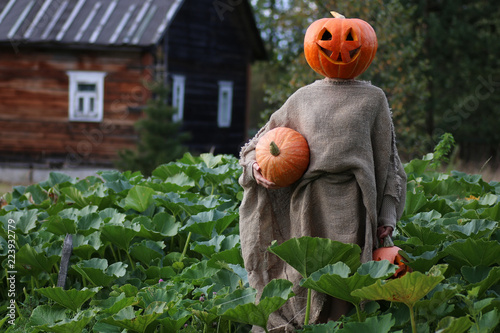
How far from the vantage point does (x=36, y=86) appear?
556 inches

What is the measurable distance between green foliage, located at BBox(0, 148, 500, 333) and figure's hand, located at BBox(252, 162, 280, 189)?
31 centimetres

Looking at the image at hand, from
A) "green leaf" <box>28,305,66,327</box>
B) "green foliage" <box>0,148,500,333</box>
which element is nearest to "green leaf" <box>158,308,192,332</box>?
"green foliage" <box>0,148,500,333</box>

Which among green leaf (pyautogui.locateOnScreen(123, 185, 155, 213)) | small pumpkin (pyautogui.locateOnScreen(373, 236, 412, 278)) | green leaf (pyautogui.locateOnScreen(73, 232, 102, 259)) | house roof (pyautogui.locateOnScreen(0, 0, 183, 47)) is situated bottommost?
green leaf (pyautogui.locateOnScreen(73, 232, 102, 259))

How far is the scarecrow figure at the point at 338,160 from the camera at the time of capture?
107 inches

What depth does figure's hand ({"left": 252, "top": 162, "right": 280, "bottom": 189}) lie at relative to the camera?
2.78m

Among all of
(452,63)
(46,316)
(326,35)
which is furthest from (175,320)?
(452,63)

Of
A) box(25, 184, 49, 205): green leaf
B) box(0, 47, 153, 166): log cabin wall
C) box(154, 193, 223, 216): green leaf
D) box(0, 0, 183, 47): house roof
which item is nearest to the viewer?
box(154, 193, 223, 216): green leaf

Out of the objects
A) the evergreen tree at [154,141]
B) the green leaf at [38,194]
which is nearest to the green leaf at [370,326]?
the green leaf at [38,194]

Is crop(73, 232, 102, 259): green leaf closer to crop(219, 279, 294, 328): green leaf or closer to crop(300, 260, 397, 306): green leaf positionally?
crop(219, 279, 294, 328): green leaf

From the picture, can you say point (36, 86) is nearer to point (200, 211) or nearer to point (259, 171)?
point (200, 211)

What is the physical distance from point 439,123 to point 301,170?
17099 millimetres

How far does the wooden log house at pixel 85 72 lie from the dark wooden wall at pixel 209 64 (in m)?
0.05

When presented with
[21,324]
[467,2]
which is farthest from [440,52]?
[21,324]

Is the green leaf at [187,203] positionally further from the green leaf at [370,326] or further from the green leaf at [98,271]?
the green leaf at [370,326]
